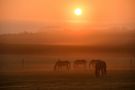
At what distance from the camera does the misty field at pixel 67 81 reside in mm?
1452

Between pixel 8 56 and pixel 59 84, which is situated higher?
pixel 8 56

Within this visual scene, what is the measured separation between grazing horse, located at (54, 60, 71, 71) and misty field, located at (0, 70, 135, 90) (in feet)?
0.09

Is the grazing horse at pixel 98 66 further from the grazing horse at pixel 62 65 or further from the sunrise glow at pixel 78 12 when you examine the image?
the sunrise glow at pixel 78 12

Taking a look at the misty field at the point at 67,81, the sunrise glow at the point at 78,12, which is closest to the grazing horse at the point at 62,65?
the misty field at the point at 67,81

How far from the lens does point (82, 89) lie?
1.51m

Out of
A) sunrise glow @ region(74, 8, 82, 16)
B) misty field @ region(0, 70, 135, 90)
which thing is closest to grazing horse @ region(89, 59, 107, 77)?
misty field @ region(0, 70, 135, 90)

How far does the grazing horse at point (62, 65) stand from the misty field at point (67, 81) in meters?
0.03

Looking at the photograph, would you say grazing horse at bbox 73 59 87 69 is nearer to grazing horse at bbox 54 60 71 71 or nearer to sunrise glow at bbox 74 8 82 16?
grazing horse at bbox 54 60 71 71

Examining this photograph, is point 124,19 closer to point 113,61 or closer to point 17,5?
point 113,61

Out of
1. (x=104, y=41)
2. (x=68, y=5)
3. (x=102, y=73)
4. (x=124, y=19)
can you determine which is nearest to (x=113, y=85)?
(x=102, y=73)

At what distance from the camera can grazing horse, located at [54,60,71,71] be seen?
148 cm

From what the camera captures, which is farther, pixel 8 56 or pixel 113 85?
pixel 113 85

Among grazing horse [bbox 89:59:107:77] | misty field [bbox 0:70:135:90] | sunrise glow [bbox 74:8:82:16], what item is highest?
sunrise glow [bbox 74:8:82:16]

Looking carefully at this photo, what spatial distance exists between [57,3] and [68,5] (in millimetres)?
60
